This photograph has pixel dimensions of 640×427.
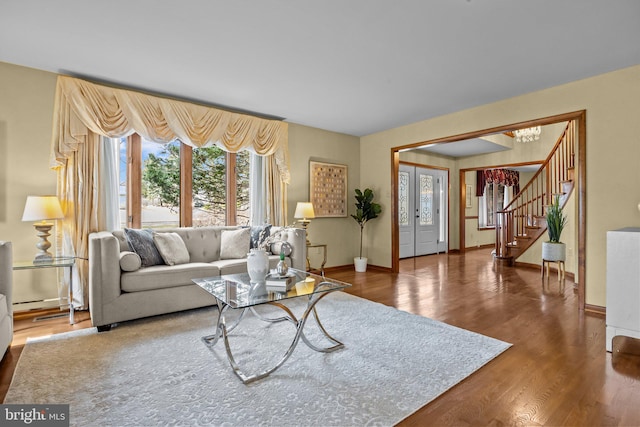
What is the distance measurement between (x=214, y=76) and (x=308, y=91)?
3.55ft

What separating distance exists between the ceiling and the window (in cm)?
76

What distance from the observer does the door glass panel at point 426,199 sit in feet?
24.4

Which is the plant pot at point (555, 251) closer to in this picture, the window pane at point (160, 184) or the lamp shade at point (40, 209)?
the window pane at point (160, 184)

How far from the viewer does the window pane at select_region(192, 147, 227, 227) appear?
437 centimetres

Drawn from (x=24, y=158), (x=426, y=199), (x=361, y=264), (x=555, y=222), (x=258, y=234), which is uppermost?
(x=24, y=158)

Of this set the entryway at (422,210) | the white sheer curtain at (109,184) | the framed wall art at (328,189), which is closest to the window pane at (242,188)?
the framed wall art at (328,189)

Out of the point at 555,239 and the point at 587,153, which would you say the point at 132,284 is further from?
the point at 555,239

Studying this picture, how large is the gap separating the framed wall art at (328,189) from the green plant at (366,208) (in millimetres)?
287

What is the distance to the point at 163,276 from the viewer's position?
10.2 ft

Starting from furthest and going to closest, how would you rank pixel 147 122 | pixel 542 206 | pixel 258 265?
pixel 542 206 < pixel 147 122 < pixel 258 265

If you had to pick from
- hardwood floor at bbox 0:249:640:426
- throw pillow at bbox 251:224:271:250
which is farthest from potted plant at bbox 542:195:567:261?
throw pillow at bbox 251:224:271:250

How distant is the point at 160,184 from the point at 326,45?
2.71 m

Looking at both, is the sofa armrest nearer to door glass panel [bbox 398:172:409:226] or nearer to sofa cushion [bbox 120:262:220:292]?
sofa cushion [bbox 120:262:220:292]

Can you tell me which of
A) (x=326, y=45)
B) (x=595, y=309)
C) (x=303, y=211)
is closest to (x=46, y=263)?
(x=303, y=211)
